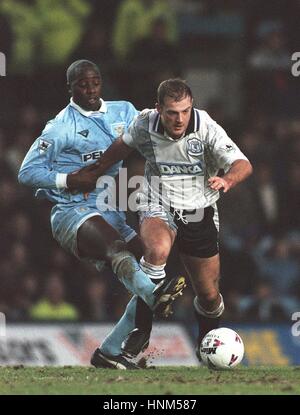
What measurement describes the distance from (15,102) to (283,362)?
5.30 meters

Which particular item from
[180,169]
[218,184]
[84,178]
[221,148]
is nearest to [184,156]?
[180,169]

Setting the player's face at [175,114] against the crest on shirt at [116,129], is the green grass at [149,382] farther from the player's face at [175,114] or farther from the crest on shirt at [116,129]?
the crest on shirt at [116,129]

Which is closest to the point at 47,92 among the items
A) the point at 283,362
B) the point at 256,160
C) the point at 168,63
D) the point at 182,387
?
the point at 168,63

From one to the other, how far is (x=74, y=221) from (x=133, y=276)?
899mm

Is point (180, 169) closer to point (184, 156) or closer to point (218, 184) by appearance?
point (184, 156)

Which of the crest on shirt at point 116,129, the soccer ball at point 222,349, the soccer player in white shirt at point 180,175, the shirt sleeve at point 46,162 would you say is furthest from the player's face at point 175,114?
the soccer ball at point 222,349

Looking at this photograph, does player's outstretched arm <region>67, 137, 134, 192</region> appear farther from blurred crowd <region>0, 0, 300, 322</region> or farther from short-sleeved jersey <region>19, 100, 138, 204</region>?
blurred crowd <region>0, 0, 300, 322</region>

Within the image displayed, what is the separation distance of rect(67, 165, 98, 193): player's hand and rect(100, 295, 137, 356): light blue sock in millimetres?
1020

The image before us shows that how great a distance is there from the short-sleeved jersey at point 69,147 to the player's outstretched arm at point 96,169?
0.36ft

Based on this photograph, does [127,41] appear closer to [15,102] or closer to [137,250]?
[15,102]

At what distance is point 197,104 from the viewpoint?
1777 cm

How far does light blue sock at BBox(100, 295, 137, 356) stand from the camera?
10445 mm

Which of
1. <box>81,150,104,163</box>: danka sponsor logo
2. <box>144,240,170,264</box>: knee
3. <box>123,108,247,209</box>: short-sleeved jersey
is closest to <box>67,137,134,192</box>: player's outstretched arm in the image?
<box>123,108,247,209</box>: short-sleeved jersey

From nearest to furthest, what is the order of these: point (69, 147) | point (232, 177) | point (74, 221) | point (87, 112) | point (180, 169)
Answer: point (232, 177) < point (180, 169) < point (74, 221) < point (69, 147) < point (87, 112)
